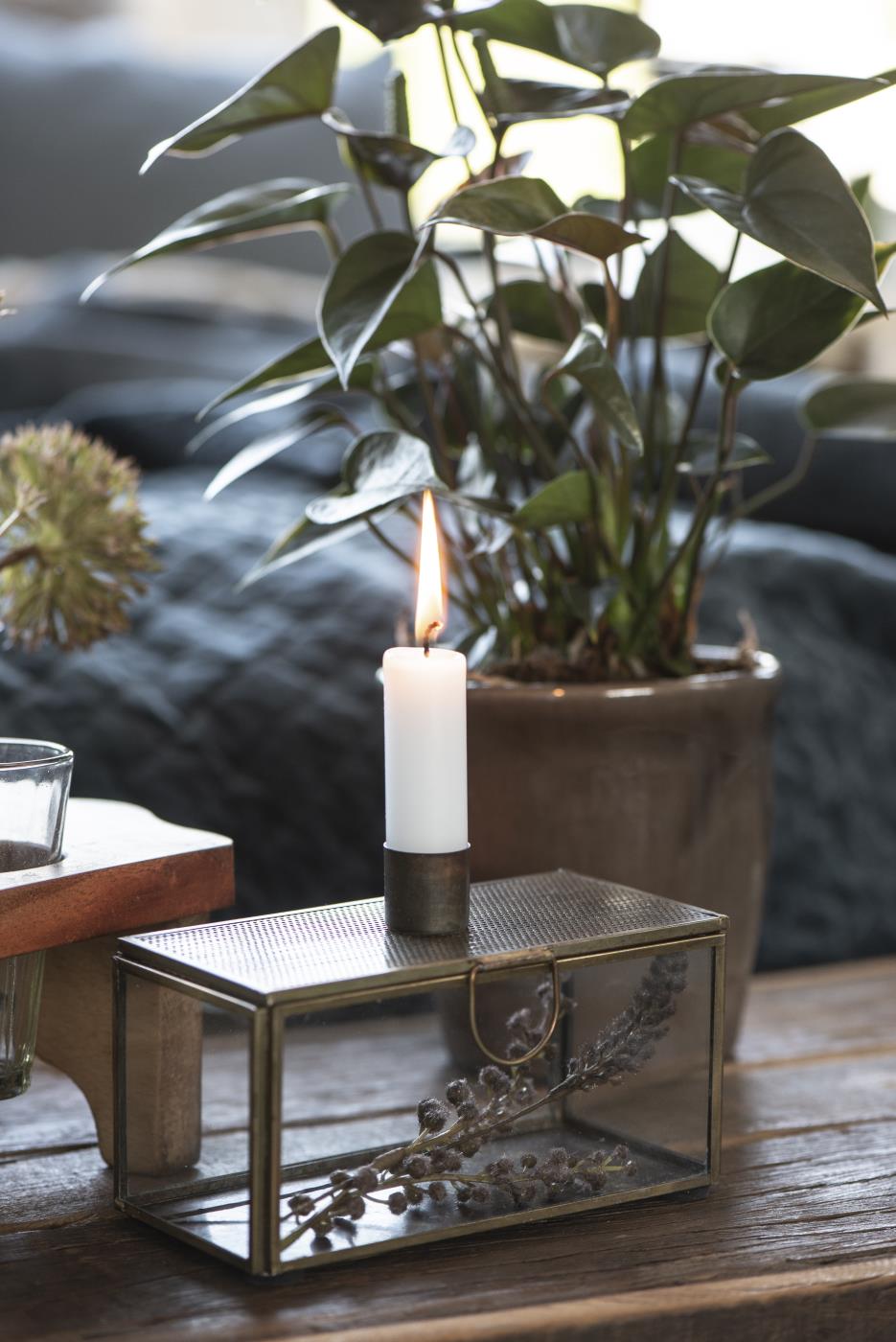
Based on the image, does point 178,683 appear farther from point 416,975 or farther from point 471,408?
point 416,975

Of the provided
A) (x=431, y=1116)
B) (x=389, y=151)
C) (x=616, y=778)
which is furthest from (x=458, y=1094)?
(x=389, y=151)

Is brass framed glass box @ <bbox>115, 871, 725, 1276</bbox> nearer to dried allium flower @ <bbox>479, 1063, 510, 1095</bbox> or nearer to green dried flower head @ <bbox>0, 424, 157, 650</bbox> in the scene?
dried allium flower @ <bbox>479, 1063, 510, 1095</bbox>

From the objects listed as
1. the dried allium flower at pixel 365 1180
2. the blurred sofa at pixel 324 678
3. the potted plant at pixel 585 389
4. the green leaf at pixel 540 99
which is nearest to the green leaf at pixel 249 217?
the potted plant at pixel 585 389

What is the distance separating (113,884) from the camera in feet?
2.23

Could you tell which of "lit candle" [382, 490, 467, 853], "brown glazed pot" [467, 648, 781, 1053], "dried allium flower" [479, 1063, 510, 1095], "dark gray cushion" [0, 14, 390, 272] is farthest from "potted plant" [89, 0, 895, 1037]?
"dark gray cushion" [0, 14, 390, 272]

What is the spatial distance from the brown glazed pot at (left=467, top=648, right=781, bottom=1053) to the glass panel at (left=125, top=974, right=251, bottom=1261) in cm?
22

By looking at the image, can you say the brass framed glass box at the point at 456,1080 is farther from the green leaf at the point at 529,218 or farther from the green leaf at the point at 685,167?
the green leaf at the point at 685,167

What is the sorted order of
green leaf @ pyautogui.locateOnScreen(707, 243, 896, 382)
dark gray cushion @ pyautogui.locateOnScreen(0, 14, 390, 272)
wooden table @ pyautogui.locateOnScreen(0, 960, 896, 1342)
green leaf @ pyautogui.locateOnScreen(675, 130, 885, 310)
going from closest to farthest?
wooden table @ pyautogui.locateOnScreen(0, 960, 896, 1342) → green leaf @ pyautogui.locateOnScreen(675, 130, 885, 310) → green leaf @ pyautogui.locateOnScreen(707, 243, 896, 382) → dark gray cushion @ pyautogui.locateOnScreen(0, 14, 390, 272)

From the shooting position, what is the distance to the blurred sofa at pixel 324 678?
44.9 inches

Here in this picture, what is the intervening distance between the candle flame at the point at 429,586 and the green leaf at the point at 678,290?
14.3 inches

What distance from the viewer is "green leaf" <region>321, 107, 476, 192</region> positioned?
0.74 metres

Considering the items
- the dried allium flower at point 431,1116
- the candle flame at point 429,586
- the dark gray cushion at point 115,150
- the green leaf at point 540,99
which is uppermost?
the dark gray cushion at point 115,150

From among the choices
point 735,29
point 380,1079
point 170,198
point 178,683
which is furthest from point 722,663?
point 735,29

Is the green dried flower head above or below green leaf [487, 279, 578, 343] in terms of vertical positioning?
below
